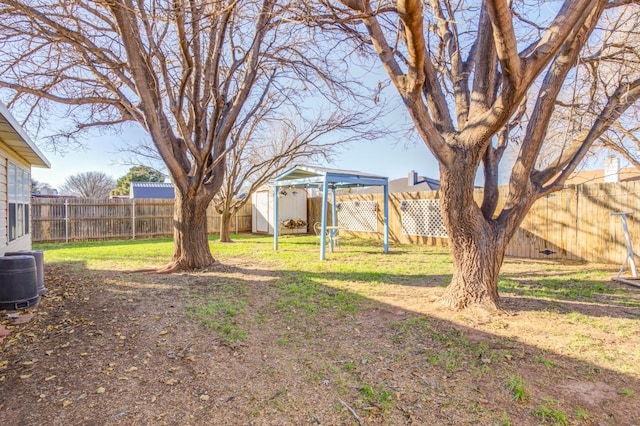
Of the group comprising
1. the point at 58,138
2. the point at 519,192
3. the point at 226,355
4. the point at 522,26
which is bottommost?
the point at 226,355

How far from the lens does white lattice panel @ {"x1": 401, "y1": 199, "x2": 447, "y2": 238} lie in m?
9.98

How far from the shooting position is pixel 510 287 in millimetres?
4938

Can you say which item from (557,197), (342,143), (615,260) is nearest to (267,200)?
(342,143)

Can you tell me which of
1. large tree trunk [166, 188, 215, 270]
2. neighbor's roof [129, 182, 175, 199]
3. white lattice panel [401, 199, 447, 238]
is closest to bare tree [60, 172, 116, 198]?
neighbor's roof [129, 182, 175, 199]

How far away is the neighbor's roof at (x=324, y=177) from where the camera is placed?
28.0ft

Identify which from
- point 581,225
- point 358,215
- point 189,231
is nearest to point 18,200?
point 189,231

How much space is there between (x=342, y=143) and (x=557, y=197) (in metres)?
5.70

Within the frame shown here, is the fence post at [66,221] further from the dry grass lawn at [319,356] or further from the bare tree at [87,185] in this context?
the bare tree at [87,185]

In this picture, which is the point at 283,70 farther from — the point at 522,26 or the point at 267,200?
the point at 267,200

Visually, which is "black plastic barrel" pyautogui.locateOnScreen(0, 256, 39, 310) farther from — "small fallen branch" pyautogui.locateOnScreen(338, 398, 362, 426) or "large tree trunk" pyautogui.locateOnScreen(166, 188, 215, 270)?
"small fallen branch" pyautogui.locateOnScreen(338, 398, 362, 426)

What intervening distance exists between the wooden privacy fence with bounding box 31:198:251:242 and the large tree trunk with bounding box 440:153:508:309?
480 inches

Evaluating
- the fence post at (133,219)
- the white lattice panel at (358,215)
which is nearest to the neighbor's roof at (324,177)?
the white lattice panel at (358,215)

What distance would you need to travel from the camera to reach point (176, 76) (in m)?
6.89

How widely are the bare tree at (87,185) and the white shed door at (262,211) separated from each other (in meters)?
21.7
